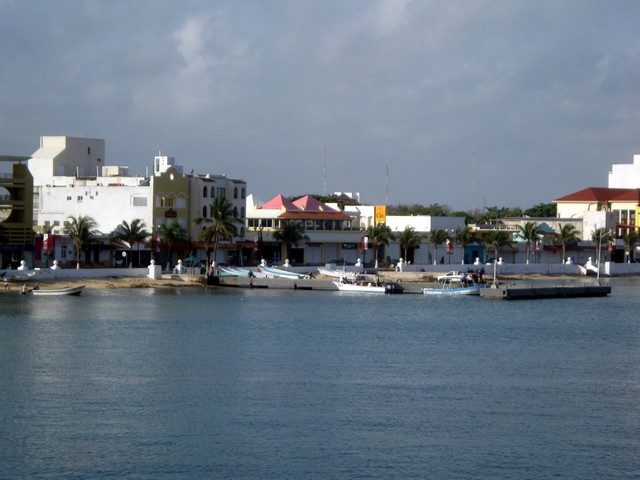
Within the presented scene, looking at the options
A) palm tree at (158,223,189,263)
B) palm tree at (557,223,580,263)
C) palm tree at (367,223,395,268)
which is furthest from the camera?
palm tree at (557,223,580,263)

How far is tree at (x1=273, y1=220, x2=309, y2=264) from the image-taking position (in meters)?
124

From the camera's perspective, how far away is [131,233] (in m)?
110

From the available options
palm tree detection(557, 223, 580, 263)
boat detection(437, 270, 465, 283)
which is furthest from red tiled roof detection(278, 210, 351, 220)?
palm tree detection(557, 223, 580, 263)

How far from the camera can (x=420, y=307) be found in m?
90.5

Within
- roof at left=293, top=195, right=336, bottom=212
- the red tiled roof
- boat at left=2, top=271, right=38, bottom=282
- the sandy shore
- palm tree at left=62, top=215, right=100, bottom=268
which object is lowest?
the sandy shore

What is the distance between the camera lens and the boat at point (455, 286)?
10531 cm

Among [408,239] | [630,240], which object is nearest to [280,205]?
[408,239]

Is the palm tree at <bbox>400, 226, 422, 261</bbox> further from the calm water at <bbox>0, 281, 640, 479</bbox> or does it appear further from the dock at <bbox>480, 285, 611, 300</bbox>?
the calm water at <bbox>0, 281, 640, 479</bbox>

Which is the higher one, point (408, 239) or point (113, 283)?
point (408, 239)

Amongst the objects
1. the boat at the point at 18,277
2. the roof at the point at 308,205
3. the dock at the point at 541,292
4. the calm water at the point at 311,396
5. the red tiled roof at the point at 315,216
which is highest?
the roof at the point at 308,205

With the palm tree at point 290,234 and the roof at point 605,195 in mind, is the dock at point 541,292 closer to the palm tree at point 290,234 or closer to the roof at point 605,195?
the palm tree at point 290,234

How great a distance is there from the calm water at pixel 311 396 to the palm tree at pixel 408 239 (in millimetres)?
50363

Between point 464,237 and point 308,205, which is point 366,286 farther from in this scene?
point 464,237

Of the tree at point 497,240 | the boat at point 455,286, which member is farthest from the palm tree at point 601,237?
the boat at point 455,286
